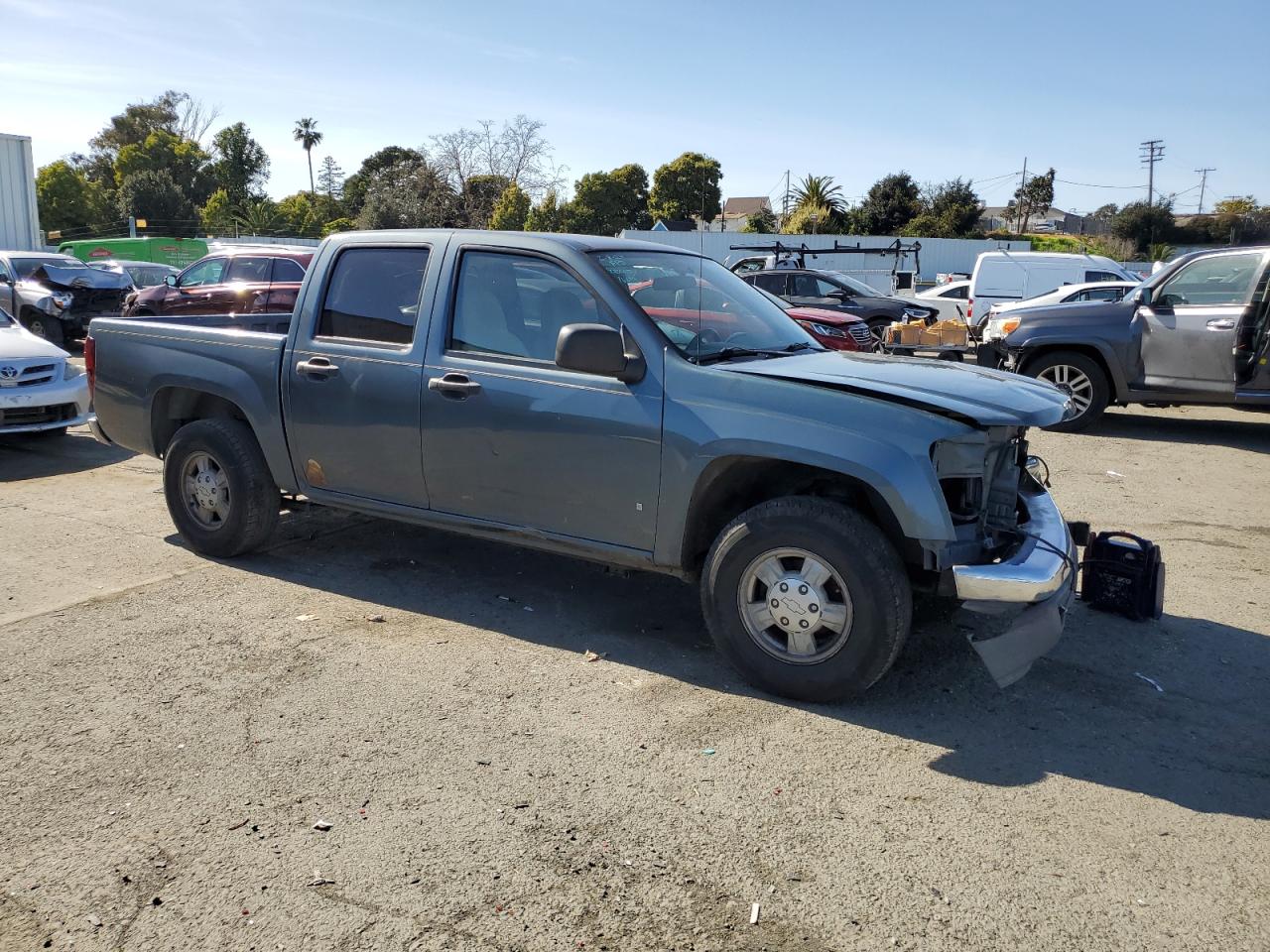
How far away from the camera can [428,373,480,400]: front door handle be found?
4844 mm

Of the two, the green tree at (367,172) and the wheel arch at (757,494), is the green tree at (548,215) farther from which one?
the wheel arch at (757,494)

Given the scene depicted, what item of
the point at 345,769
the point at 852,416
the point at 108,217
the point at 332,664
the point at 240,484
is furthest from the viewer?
the point at 108,217

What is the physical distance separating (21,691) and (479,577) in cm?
233

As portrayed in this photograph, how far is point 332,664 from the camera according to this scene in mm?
4566

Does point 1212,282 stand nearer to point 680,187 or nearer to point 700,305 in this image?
point 700,305

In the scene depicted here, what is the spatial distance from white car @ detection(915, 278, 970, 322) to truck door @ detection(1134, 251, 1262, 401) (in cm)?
1026

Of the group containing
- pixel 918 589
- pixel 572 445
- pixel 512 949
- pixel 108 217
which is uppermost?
pixel 108 217

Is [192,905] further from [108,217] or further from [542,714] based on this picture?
[108,217]

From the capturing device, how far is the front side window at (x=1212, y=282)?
9.84m

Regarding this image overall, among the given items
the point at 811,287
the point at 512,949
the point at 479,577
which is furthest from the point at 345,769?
the point at 811,287

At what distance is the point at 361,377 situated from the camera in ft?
17.1

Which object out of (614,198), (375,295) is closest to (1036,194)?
(614,198)

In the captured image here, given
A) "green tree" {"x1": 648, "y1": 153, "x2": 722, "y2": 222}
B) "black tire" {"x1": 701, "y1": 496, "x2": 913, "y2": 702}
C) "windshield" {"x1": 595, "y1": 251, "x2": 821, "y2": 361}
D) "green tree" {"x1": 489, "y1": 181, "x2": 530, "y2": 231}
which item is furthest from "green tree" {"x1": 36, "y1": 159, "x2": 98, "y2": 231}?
"black tire" {"x1": 701, "y1": 496, "x2": 913, "y2": 702}

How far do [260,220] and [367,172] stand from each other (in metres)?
20.1
